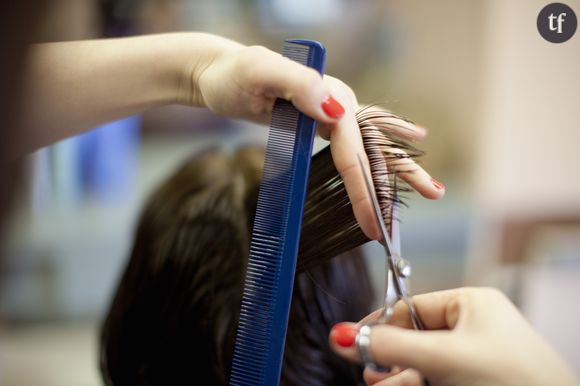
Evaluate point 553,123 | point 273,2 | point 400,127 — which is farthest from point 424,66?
point 400,127

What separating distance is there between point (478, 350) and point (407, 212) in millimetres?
1040

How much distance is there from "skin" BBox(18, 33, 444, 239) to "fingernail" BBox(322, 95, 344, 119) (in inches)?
0.9

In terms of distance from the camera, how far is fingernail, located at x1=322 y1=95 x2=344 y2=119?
0.52 m

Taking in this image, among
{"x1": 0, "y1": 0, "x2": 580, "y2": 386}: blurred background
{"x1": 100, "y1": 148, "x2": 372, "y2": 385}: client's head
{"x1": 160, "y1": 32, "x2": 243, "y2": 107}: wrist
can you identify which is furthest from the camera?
{"x1": 0, "y1": 0, "x2": 580, "y2": 386}: blurred background

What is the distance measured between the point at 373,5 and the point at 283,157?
4.27 ft

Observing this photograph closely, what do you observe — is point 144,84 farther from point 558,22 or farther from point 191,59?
point 558,22

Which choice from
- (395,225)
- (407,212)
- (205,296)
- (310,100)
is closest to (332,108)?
(310,100)

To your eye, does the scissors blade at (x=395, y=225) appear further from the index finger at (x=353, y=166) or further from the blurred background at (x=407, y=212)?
the blurred background at (x=407, y=212)

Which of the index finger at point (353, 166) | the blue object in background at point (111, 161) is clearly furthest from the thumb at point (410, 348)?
the blue object in background at point (111, 161)

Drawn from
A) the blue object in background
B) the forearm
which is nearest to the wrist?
the forearm

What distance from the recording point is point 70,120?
2.25 feet

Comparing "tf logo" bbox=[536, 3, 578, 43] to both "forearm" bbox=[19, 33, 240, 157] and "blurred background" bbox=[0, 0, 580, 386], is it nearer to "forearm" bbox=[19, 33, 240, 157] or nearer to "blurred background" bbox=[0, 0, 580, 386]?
"forearm" bbox=[19, 33, 240, 157]

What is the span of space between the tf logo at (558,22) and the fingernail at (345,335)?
1.40ft

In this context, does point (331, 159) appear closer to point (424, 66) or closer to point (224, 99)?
point (224, 99)
